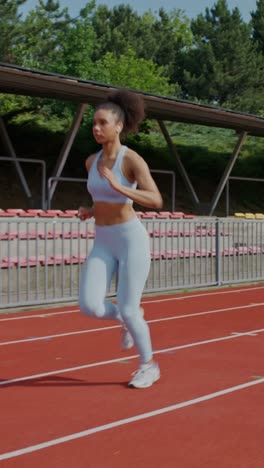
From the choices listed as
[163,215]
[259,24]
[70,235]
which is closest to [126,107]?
[70,235]

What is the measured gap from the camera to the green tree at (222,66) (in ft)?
237

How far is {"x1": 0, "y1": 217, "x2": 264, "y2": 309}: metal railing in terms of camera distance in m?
12.7

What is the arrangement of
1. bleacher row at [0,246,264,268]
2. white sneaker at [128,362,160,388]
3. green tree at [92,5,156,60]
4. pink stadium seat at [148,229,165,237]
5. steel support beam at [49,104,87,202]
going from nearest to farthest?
white sneaker at [128,362,160,388] < bleacher row at [0,246,264,268] < pink stadium seat at [148,229,165,237] < steel support beam at [49,104,87,202] < green tree at [92,5,156,60]

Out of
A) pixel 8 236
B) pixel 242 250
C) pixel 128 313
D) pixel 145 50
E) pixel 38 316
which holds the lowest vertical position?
pixel 38 316

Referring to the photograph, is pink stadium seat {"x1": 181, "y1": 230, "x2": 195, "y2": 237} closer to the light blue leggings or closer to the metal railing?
the metal railing

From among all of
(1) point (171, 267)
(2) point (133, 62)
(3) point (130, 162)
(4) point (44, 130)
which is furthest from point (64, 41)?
(3) point (130, 162)

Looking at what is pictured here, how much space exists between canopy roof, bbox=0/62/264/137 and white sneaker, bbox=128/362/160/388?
492 inches

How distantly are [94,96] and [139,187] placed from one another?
15.2 m

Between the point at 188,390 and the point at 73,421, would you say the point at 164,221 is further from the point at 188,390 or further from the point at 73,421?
the point at 73,421

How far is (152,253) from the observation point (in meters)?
15.5

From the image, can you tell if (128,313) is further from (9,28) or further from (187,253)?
(9,28)

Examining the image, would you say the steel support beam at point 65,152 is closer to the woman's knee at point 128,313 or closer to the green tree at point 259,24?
the woman's knee at point 128,313

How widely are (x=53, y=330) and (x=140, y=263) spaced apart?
4.28 meters

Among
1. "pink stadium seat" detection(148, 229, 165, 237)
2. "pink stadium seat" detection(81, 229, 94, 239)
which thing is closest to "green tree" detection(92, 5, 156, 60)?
"pink stadium seat" detection(148, 229, 165, 237)
